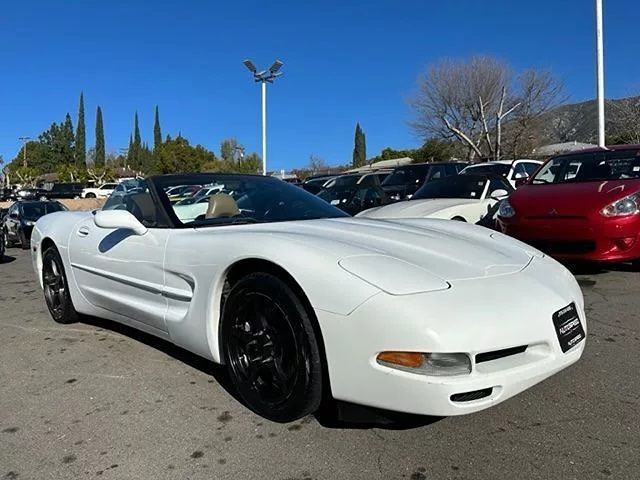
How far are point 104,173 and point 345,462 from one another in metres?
65.1

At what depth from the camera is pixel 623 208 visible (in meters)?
5.91

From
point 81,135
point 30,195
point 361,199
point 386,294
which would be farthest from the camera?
point 81,135

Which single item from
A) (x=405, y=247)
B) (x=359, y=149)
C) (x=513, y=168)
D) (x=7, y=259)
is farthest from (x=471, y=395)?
(x=359, y=149)

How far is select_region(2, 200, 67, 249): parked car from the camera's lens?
1409cm

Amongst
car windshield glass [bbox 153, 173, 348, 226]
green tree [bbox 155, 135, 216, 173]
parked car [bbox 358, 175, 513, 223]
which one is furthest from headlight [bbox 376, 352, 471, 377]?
green tree [bbox 155, 135, 216, 173]

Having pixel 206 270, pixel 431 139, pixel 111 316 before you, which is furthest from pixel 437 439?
pixel 431 139

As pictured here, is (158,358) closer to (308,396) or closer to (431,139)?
(308,396)

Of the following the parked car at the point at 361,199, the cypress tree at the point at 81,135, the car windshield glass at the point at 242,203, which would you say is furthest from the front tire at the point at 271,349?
the cypress tree at the point at 81,135

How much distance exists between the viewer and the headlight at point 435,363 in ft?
7.29

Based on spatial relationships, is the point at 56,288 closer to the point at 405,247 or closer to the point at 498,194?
the point at 405,247

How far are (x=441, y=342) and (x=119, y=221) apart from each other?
2.25 metres

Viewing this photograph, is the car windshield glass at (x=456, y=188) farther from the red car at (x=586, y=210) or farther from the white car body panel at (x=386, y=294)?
the white car body panel at (x=386, y=294)

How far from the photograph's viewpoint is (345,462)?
2385 mm

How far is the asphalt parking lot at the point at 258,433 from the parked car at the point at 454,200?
13.1 ft
